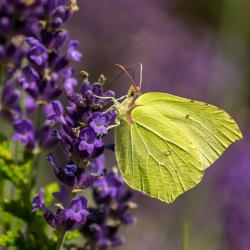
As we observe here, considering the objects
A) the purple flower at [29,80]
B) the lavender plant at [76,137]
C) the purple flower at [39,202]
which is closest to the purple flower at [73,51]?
the lavender plant at [76,137]

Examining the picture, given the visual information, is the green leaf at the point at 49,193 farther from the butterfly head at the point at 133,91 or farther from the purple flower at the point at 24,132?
the butterfly head at the point at 133,91

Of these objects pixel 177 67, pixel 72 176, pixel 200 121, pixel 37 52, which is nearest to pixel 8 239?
pixel 72 176

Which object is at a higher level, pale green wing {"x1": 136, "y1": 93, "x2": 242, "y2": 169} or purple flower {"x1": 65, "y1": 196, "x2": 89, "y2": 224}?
pale green wing {"x1": 136, "y1": 93, "x2": 242, "y2": 169}

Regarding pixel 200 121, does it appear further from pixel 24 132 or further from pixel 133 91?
pixel 24 132

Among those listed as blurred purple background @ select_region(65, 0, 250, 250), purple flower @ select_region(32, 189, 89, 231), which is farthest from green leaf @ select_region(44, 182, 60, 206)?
blurred purple background @ select_region(65, 0, 250, 250)

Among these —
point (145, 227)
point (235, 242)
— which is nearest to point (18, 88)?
point (235, 242)

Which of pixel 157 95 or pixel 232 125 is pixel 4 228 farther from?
pixel 232 125

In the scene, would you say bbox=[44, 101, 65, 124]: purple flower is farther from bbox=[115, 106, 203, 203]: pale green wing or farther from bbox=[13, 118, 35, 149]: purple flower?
bbox=[115, 106, 203, 203]: pale green wing
